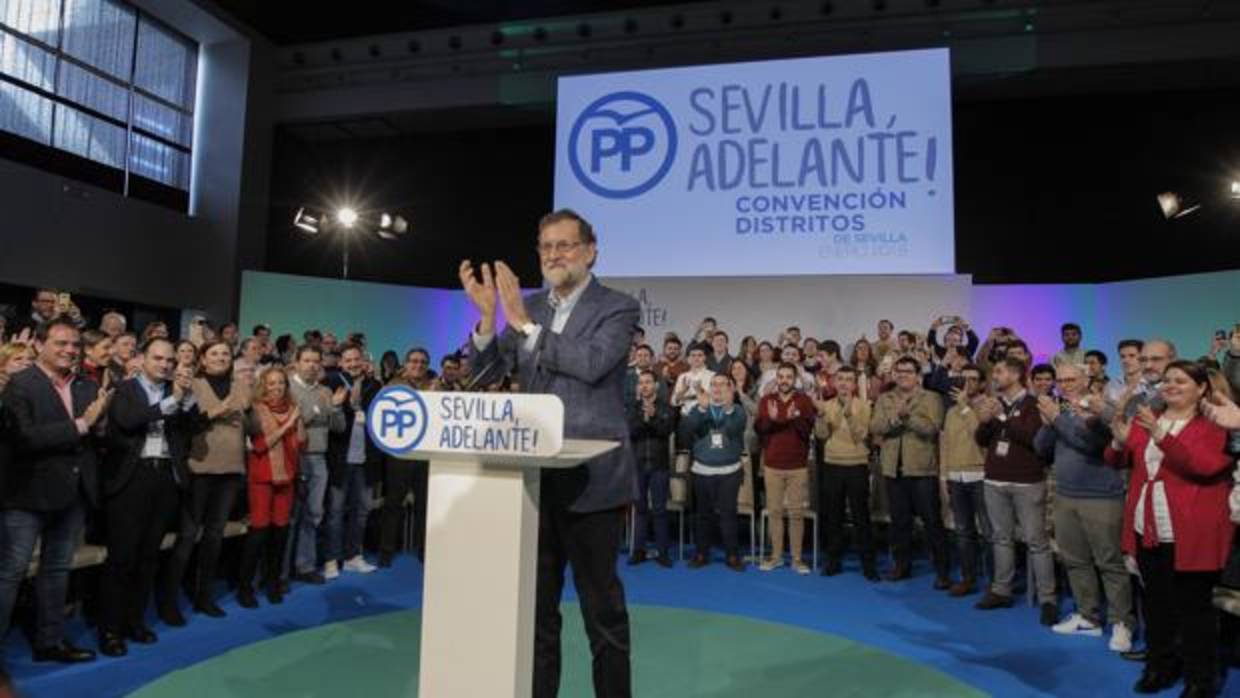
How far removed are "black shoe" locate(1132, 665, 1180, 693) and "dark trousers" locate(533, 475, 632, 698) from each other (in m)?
2.72

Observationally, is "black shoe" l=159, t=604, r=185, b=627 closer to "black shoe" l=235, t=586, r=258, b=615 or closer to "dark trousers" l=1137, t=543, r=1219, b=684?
"black shoe" l=235, t=586, r=258, b=615

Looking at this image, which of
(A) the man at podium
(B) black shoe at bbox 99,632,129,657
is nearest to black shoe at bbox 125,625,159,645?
(B) black shoe at bbox 99,632,129,657

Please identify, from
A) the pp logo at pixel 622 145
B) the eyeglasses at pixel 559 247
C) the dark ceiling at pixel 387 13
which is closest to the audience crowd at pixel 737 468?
the eyeglasses at pixel 559 247

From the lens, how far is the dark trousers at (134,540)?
12.0ft

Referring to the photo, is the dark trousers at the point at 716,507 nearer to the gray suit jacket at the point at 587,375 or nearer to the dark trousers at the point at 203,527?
the dark trousers at the point at 203,527

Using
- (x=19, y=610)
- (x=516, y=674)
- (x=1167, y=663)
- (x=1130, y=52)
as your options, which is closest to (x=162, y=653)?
(x=19, y=610)

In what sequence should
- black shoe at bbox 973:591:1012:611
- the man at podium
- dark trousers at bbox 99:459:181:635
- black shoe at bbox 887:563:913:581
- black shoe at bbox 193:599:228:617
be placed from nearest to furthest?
the man at podium
dark trousers at bbox 99:459:181:635
black shoe at bbox 193:599:228:617
black shoe at bbox 973:591:1012:611
black shoe at bbox 887:563:913:581

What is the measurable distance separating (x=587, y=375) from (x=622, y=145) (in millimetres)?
6878

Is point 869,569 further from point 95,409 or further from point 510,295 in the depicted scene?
point 95,409

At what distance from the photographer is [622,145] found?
8367mm

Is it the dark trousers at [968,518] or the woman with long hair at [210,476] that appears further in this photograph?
the dark trousers at [968,518]

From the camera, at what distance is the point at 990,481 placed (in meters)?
4.79

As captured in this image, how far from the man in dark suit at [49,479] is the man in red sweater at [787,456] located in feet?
13.8

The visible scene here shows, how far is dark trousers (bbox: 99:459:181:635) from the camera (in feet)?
12.0
